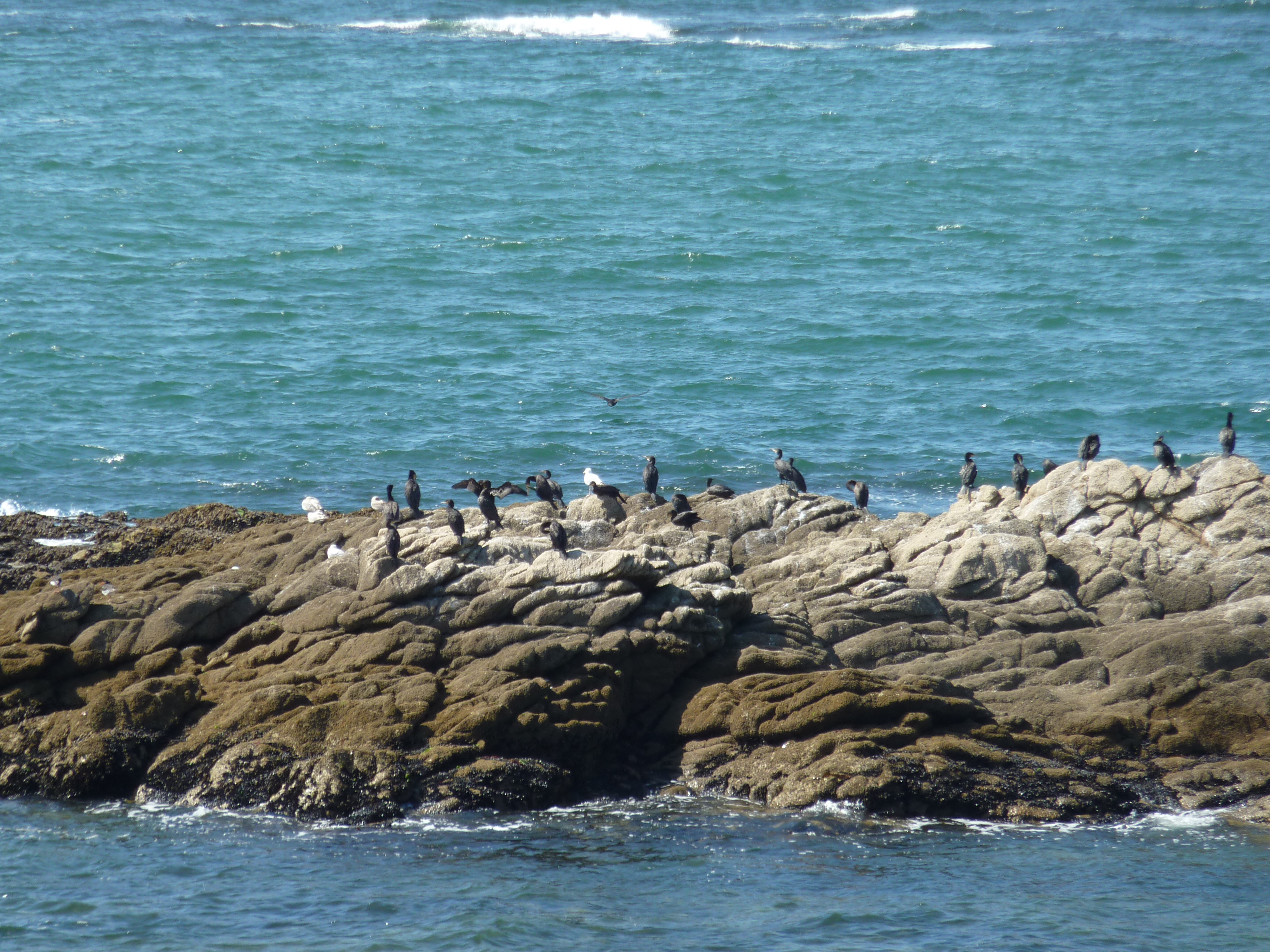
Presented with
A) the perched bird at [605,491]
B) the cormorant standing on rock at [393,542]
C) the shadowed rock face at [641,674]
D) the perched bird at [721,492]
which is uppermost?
the perched bird at [605,491]

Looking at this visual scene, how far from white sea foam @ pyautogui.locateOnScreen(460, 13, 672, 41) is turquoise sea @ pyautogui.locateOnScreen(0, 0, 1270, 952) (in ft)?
1.48

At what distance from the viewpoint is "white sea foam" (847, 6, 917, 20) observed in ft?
330

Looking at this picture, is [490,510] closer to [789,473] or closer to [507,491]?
[507,491]

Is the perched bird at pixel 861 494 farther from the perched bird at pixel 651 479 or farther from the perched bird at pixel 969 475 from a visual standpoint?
the perched bird at pixel 651 479

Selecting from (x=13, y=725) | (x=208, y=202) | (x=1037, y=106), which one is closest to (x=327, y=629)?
(x=13, y=725)

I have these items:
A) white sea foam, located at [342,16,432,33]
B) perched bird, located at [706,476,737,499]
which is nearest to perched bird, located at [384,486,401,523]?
perched bird, located at [706,476,737,499]

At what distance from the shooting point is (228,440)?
136 feet

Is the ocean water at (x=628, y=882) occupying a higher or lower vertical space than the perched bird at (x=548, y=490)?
lower

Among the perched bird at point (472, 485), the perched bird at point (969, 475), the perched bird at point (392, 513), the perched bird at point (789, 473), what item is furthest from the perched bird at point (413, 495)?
the perched bird at point (969, 475)

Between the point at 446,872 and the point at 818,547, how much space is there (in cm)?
1065

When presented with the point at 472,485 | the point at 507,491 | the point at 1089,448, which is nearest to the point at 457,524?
the point at 472,485

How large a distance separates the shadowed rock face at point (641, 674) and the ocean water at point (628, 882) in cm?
65

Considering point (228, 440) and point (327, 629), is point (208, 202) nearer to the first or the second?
point (228, 440)

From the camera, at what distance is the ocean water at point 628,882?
16.5 meters
